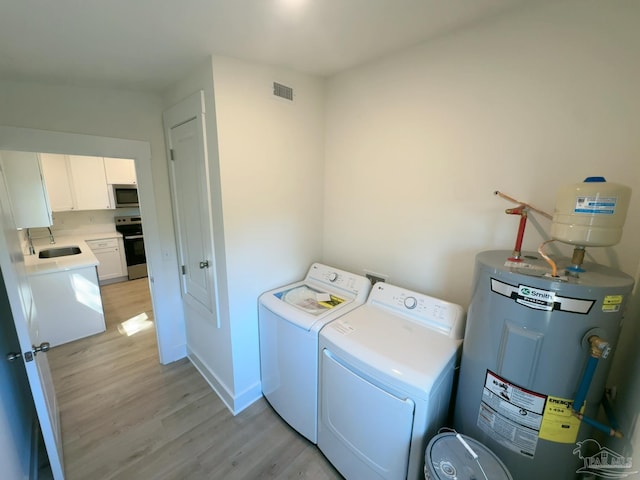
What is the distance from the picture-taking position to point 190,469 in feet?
5.23

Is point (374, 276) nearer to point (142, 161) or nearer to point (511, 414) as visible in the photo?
point (511, 414)

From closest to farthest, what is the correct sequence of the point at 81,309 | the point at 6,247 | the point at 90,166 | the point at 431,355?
1. the point at 6,247
2. the point at 431,355
3. the point at 81,309
4. the point at 90,166

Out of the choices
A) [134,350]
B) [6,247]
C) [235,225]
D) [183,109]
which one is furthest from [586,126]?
[134,350]

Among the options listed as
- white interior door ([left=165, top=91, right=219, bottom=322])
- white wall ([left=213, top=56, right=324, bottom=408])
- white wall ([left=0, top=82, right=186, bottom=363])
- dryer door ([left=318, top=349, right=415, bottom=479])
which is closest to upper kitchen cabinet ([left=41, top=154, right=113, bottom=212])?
white wall ([left=0, top=82, right=186, bottom=363])

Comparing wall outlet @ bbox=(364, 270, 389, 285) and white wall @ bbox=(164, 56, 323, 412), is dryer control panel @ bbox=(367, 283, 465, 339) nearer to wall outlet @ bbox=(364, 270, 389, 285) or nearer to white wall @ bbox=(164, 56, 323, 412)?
wall outlet @ bbox=(364, 270, 389, 285)

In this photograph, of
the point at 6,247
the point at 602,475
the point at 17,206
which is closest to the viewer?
the point at 602,475

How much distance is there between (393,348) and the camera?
1301 mm

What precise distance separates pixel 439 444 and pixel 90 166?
5.52 metres

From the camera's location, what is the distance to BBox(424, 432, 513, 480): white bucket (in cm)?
97

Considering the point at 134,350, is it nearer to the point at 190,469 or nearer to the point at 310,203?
the point at 190,469

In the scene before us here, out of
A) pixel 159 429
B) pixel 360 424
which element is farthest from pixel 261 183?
pixel 159 429

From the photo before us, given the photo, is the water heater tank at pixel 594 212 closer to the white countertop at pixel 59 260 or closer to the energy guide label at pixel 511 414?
the energy guide label at pixel 511 414

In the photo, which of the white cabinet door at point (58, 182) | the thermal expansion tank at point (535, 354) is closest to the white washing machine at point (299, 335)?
the thermal expansion tank at point (535, 354)

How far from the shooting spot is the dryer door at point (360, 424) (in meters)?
1.18
